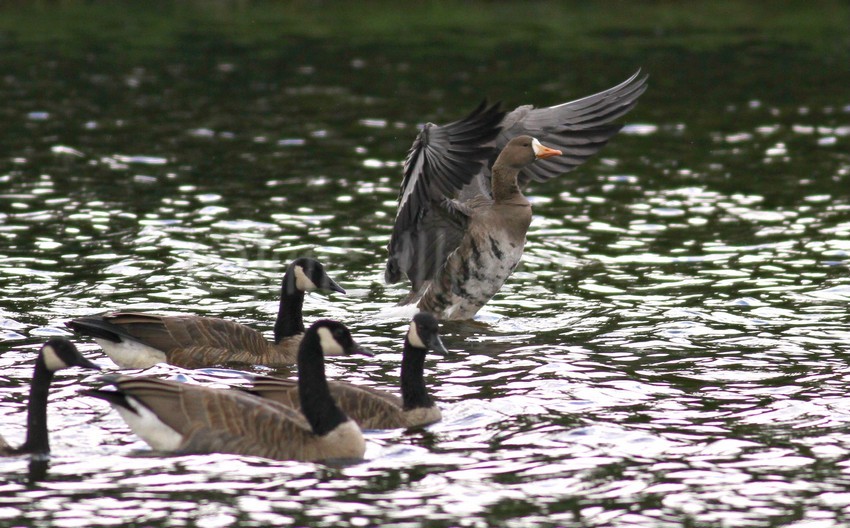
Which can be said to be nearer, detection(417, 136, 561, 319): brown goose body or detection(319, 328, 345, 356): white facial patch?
detection(319, 328, 345, 356): white facial patch

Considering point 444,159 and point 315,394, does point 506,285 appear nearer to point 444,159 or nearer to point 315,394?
→ point 444,159

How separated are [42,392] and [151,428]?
32.8 inches

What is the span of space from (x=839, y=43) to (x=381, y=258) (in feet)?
74.5

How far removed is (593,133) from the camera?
15.5 m

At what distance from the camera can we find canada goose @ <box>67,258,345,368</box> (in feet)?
39.8

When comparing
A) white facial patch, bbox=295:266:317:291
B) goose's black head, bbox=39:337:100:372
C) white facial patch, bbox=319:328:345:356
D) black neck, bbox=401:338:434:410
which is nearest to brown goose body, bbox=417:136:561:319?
white facial patch, bbox=295:266:317:291

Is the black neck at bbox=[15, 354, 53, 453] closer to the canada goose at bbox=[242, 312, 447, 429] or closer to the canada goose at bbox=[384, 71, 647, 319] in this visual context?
the canada goose at bbox=[242, 312, 447, 429]

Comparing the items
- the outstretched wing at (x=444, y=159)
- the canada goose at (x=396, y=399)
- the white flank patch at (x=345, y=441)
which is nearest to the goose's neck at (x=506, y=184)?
the outstretched wing at (x=444, y=159)

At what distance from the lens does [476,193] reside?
1554 cm

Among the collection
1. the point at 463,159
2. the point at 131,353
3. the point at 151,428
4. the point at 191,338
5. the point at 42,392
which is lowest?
the point at 151,428

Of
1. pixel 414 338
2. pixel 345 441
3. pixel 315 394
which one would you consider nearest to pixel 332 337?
pixel 315 394

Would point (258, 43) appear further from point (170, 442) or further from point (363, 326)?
point (170, 442)

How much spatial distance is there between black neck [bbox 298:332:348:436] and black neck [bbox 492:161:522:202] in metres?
4.86

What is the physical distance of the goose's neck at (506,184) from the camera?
47.6 feet
